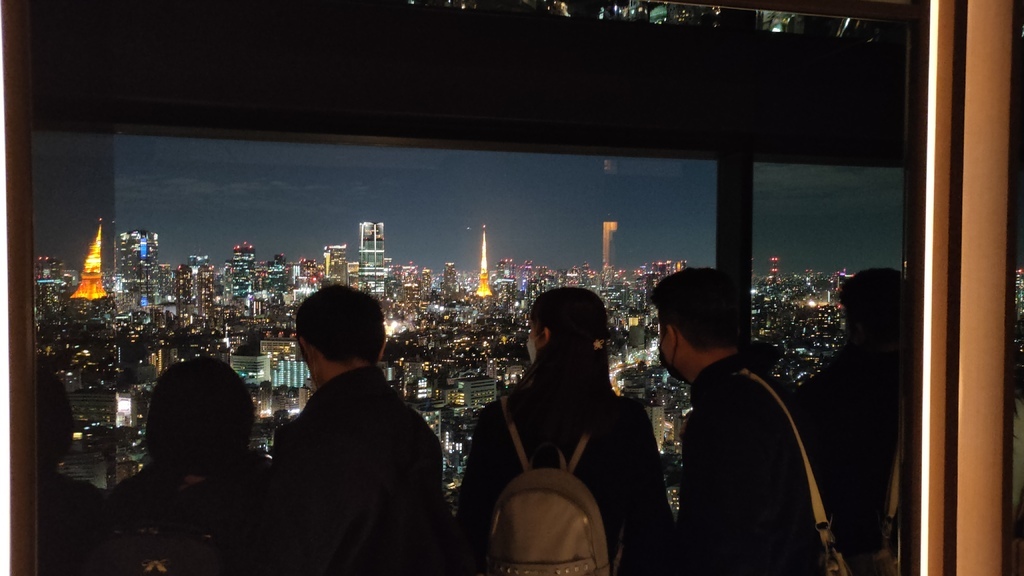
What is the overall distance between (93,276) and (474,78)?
56.6 inches

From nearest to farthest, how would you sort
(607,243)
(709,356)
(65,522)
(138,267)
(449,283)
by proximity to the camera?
(65,522) → (709,356) → (138,267) → (449,283) → (607,243)

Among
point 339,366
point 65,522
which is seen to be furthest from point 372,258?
point 65,522

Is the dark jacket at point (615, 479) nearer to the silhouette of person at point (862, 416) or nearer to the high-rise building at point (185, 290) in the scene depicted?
the silhouette of person at point (862, 416)

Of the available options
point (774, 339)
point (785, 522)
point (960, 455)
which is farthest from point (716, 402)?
point (774, 339)

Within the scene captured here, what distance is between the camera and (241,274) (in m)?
2.43

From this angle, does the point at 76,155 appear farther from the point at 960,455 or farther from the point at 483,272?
the point at 960,455

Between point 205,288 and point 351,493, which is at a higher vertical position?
point 205,288

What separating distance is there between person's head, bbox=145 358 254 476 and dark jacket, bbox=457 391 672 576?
54 cm

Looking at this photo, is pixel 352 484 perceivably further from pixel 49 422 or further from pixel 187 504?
pixel 49 422

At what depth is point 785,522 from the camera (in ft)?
4.89

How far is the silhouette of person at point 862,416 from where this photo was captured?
6.23ft

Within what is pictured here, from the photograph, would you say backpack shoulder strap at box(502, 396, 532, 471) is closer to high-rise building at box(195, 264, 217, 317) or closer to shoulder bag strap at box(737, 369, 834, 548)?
shoulder bag strap at box(737, 369, 834, 548)

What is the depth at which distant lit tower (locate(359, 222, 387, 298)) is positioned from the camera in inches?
97.0

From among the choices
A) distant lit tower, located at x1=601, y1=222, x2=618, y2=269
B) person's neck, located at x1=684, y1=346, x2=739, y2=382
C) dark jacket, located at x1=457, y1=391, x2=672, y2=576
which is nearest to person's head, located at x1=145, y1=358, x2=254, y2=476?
dark jacket, located at x1=457, y1=391, x2=672, y2=576
